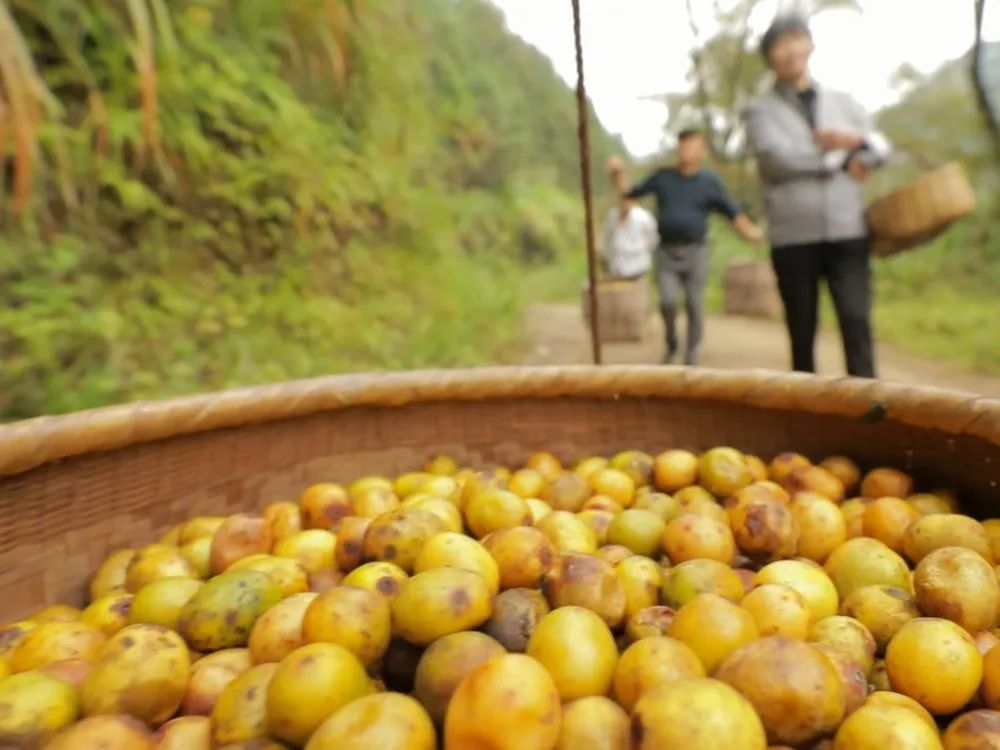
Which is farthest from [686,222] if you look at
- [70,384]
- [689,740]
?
[689,740]

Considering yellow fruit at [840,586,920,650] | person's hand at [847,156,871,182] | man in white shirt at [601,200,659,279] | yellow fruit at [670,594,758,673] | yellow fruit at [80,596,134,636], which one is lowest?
yellow fruit at [840,586,920,650]

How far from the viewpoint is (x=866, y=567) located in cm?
151

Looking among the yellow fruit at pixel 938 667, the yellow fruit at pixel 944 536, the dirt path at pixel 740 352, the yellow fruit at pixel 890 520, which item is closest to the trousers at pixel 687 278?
the dirt path at pixel 740 352

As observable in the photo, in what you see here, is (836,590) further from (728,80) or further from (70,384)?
(728,80)

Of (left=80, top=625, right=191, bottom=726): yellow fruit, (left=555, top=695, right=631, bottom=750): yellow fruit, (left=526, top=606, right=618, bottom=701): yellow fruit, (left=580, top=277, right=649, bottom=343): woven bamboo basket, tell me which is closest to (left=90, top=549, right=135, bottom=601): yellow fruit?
(left=80, top=625, right=191, bottom=726): yellow fruit

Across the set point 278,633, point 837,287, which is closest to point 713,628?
point 278,633

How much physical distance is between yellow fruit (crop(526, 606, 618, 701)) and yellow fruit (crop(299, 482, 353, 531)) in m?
0.80

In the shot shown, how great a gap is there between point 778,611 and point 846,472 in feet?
2.43

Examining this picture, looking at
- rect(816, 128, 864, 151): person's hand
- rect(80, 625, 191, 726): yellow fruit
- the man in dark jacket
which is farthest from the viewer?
the man in dark jacket

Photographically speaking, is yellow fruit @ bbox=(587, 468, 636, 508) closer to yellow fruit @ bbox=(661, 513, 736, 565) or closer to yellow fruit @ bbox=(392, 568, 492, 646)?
yellow fruit @ bbox=(661, 513, 736, 565)

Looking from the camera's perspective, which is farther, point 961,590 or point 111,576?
point 111,576

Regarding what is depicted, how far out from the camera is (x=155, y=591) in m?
1.45

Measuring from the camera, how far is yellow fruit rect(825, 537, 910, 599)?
149cm

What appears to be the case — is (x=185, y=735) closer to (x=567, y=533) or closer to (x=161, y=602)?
(x=161, y=602)
